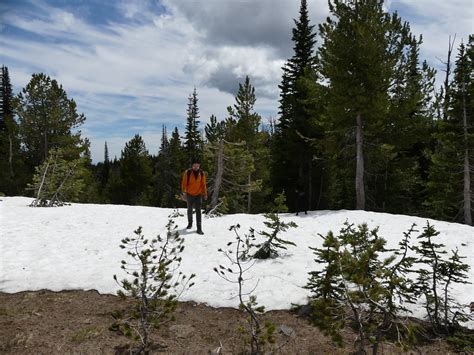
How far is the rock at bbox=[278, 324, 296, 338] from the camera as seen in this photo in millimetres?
4912

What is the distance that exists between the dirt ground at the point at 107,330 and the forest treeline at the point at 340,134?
25.9 feet

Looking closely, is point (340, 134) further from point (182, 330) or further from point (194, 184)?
point (182, 330)

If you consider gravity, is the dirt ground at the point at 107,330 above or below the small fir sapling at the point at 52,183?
below

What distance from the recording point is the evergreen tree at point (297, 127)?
20.2 meters

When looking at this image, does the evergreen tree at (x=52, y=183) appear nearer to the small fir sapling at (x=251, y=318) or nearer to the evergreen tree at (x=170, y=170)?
the small fir sapling at (x=251, y=318)

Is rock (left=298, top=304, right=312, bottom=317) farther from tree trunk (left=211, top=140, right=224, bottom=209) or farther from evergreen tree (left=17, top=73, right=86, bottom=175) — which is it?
evergreen tree (left=17, top=73, right=86, bottom=175)

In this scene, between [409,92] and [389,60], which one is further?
[409,92]

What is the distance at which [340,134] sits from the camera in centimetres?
1642

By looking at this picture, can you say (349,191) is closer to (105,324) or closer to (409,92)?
(409,92)

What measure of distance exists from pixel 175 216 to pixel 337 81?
9.80 metres

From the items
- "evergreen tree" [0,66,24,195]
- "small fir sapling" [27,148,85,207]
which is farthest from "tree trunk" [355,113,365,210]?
"evergreen tree" [0,66,24,195]

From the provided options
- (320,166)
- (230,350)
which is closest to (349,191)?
(320,166)

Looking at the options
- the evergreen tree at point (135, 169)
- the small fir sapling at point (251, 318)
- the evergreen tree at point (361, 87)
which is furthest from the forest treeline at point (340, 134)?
the evergreen tree at point (135, 169)

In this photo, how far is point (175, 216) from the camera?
1230 cm
